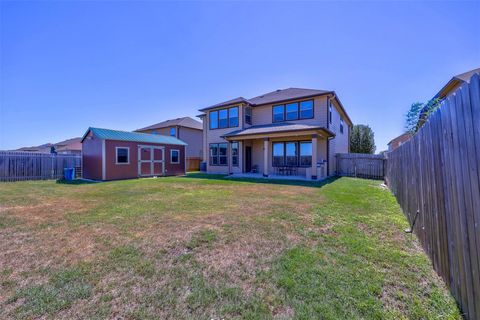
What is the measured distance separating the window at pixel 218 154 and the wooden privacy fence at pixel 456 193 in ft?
52.2

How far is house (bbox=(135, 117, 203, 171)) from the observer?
2597 centimetres

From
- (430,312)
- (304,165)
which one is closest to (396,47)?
(304,165)

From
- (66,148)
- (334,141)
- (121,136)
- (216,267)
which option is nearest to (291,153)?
(334,141)

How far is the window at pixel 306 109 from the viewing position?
15.1 m

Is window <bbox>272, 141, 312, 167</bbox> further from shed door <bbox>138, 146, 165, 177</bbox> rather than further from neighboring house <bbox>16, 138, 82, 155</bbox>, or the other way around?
neighboring house <bbox>16, 138, 82, 155</bbox>

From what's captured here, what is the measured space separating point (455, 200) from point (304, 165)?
13068mm

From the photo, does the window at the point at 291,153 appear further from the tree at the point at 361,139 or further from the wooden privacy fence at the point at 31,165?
the tree at the point at 361,139

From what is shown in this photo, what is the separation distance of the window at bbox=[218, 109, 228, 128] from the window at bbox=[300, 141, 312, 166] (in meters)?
6.92

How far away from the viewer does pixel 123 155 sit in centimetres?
1539

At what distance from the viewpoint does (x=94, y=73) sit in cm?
1420

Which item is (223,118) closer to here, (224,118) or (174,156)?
(224,118)

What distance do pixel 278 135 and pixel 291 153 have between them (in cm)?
256

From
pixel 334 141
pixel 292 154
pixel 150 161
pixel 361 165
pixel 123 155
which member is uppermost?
pixel 334 141

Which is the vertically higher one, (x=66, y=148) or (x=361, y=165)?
(x=66, y=148)
